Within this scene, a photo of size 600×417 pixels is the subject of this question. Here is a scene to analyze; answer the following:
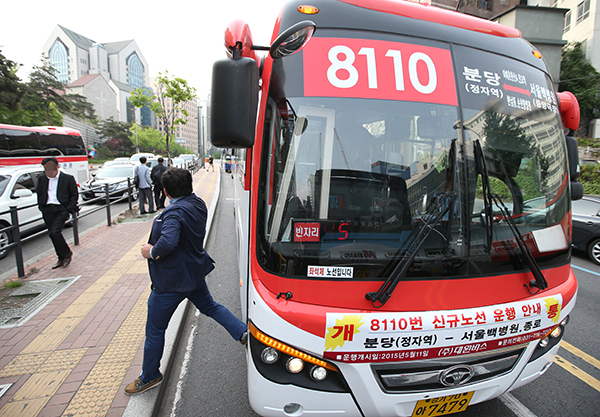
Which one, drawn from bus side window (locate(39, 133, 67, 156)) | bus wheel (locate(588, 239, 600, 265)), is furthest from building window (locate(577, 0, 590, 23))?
bus side window (locate(39, 133, 67, 156))

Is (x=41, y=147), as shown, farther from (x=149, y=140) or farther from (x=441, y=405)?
(x=149, y=140)

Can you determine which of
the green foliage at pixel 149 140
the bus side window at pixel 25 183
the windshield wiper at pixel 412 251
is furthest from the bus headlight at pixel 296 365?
the green foliage at pixel 149 140

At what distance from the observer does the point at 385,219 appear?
6.31 feet

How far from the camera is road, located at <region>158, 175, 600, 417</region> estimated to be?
2.54m

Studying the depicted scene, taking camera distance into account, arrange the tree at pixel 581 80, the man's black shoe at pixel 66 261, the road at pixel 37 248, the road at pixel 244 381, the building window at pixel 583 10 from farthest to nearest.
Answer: the tree at pixel 581 80 < the building window at pixel 583 10 < the road at pixel 37 248 < the man's black shoe at pixel 66 261 < the road at pixel 244 381

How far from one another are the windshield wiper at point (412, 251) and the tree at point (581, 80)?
43980mm

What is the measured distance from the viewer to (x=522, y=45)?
2.45 meters

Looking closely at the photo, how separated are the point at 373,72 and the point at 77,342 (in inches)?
148

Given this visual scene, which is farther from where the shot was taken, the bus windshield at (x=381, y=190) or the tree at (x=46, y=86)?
the tree at (x=46, y=86)

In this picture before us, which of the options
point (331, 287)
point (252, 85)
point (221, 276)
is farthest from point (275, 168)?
point (221, 276)

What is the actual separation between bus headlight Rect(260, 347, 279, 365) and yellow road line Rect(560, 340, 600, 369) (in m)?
3.49

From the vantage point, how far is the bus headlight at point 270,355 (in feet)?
5.92

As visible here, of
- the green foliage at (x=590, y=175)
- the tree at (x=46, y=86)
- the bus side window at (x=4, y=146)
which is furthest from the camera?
the tree at (x=46, y=86)

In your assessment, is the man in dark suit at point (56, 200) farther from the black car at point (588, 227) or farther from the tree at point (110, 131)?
the tree at point (110, 131)
